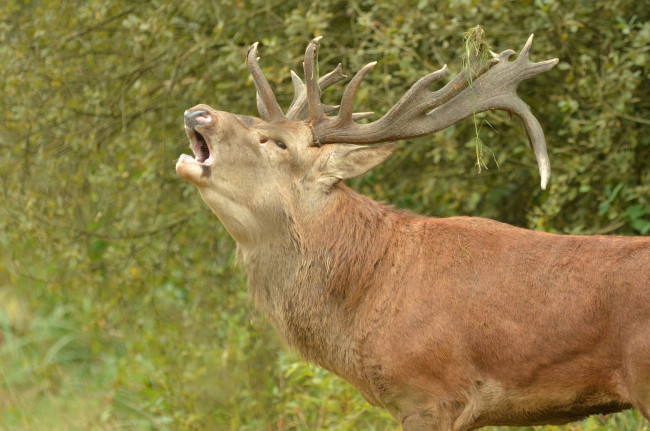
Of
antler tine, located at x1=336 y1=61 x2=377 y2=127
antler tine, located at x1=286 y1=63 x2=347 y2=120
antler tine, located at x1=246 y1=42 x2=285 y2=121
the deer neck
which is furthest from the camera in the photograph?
antler tine, located at x1=286 y1=63 x2=347 y2=120

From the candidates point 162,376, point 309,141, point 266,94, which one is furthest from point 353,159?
point 162,376

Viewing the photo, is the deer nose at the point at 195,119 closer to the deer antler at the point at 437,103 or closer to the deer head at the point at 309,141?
the deer head at the point at 309,141

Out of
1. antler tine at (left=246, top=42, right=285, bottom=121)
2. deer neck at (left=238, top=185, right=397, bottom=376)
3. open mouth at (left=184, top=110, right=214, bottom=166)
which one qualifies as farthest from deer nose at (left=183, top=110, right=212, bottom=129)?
deer neck at (left=238, top=185, right=397, bottom=376)

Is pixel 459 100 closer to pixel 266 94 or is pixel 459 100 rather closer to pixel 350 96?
pixel 350 96

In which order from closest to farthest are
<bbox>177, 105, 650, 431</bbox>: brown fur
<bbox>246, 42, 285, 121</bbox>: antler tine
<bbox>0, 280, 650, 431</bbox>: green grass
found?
1. <bbox>177, 105, 650, 431</bbox>: brown fur
2. <bbox>246, 42, 285, 121</bbox>: antler tine
3. <bbox>0, 280, 650, 431</bbox>: green grass

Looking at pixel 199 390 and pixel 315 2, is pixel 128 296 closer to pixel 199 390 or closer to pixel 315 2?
pixel 199 390

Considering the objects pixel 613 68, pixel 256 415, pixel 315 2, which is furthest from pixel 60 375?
pixel 613 68

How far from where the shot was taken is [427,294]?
4461 mm

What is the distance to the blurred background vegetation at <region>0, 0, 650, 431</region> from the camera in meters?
6.33

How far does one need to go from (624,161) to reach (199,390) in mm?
3200

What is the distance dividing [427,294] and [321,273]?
555mm

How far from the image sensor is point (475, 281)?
443 cm

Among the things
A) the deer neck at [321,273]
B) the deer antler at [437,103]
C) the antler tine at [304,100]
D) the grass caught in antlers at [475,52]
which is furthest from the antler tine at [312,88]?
the grass caught in antlers at [475,52]

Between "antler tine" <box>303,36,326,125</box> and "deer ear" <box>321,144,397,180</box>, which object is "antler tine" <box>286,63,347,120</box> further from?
"deer ear" <box>321,144,397,180</box>
